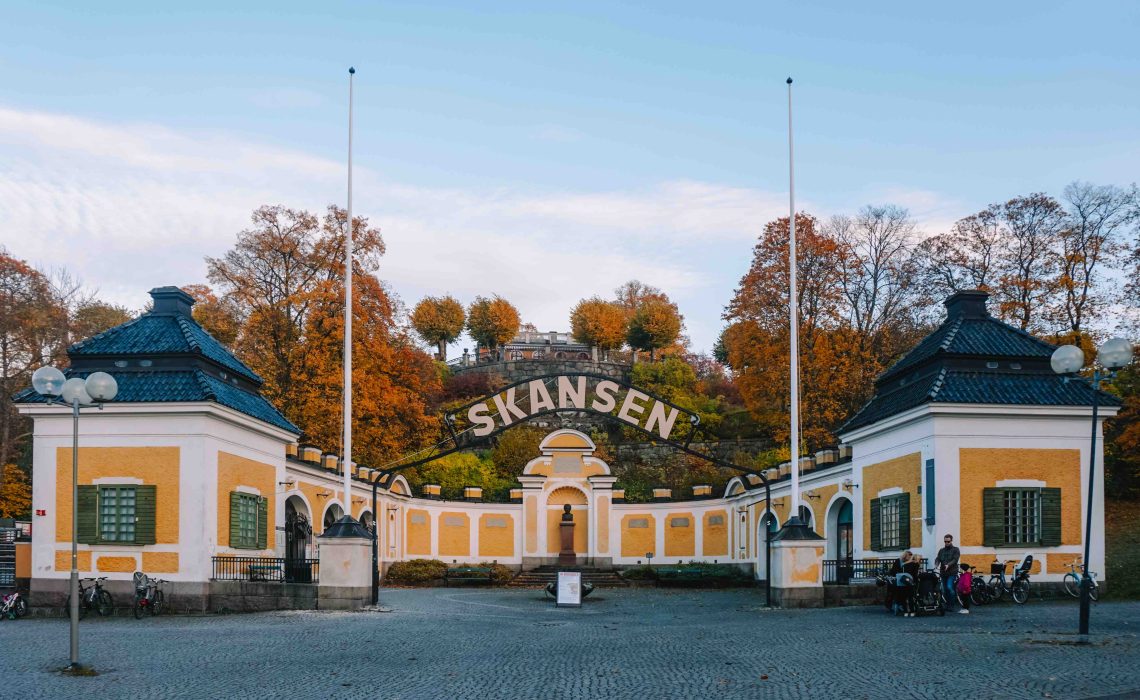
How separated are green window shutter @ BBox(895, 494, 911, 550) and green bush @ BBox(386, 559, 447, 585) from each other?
20.4 meters

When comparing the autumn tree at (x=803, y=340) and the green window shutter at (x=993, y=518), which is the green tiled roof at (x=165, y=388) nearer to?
the green window shutter at (x=993, y=518)

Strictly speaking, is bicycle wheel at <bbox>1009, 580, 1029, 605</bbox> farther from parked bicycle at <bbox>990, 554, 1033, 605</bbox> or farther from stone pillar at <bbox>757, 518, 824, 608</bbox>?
stone pillar at <bbox>757, 518, 824, 608</bbox>

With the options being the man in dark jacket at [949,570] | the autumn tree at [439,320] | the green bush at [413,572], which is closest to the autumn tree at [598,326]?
the autumn tree at [439,320]

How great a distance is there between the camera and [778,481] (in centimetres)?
3759

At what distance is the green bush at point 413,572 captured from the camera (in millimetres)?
42344

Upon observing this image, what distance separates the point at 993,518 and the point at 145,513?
19.2m

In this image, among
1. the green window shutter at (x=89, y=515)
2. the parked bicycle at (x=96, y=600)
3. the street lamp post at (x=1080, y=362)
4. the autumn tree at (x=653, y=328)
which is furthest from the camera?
the autumn tree at (x=653, y=328)

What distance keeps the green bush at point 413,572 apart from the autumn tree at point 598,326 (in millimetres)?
44733

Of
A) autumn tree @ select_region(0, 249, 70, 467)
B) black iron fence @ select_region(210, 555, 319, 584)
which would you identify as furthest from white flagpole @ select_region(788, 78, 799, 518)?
autumn tree @ select_region(0, 249, 70, 467)

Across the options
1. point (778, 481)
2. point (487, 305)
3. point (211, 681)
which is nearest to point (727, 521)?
point (778, 481)

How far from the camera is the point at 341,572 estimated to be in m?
24.4

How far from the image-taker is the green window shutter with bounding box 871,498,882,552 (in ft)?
95.2

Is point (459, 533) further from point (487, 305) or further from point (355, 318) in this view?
point (487, 305)

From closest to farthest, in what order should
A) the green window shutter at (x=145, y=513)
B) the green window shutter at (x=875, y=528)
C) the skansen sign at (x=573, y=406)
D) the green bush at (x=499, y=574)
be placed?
the green window shutter at (x=145, y=513), the skansen sign at (x=573, y=406), the green window shutter at (x=875, y=528), the green bush at (x=499, y=574)
